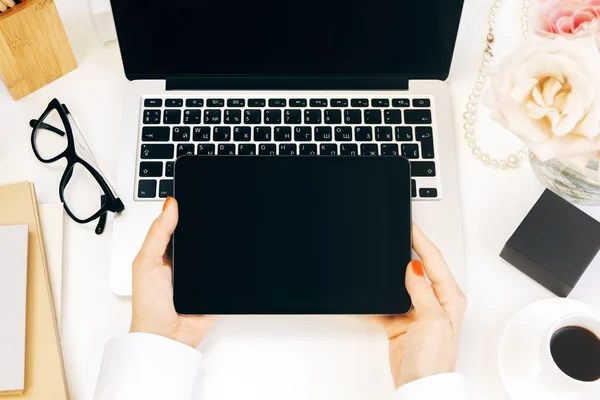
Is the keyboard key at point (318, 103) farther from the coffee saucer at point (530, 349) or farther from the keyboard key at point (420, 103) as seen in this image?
the coffee saucer at point (530, 349)

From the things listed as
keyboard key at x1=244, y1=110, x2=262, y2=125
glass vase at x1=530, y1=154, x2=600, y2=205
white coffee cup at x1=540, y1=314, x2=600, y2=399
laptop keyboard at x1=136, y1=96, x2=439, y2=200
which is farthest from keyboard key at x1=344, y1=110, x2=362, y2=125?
white coffee cup at x1=540, y1=314, x2=600, y2=399

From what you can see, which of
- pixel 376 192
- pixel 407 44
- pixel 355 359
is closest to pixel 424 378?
pixel 355 359

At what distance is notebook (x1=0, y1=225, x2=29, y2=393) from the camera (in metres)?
0.62

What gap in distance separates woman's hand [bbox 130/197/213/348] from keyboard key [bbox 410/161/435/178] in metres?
0.27

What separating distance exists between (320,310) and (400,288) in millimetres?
85

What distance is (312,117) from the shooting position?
717 mm

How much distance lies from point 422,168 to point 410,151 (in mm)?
24

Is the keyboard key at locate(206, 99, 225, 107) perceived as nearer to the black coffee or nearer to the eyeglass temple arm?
the eyeglass temple arm

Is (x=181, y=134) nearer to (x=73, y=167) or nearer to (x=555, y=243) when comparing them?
(x=73, y=167)

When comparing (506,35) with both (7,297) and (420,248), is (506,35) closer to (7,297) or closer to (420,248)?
(420,248)

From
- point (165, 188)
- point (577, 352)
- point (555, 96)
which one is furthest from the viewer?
point (165, 188)

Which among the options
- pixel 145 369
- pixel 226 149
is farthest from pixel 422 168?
pixel 145 369

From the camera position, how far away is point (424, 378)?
591mm

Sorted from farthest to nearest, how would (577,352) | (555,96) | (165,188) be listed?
(165,188) → (577,352) → (555,96)
